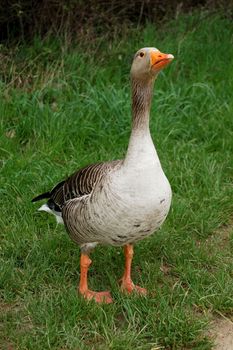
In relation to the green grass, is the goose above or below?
above

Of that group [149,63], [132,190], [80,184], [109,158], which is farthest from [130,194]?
[109,158]

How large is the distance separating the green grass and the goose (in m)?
0.34

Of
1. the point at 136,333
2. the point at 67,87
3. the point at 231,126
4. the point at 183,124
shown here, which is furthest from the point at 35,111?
the point at 136,333

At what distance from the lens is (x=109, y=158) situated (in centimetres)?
562

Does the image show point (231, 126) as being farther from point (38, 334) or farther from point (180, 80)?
point (38, 334)

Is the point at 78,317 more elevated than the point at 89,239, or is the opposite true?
the point at 89,239

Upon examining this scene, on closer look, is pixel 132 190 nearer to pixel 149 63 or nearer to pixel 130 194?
pixel 130 194

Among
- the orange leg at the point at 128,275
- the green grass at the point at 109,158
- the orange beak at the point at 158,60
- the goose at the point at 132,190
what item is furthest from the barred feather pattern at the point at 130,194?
the green grass at the point at 109,158

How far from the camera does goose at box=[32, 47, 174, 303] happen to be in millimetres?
3654

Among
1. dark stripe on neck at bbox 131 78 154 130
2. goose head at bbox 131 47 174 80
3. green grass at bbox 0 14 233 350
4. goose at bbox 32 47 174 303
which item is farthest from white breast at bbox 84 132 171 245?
green grass at bbox 0 14 233 350

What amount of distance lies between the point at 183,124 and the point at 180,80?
2.75 feet

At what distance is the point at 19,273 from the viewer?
4316 millimetres

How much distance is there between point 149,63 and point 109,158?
203cm

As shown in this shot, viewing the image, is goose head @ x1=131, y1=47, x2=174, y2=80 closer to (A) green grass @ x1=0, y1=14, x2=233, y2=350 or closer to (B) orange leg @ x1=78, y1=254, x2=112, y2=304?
(B) orange leg @ x1=78, y1=254, x2=112, y2=304
